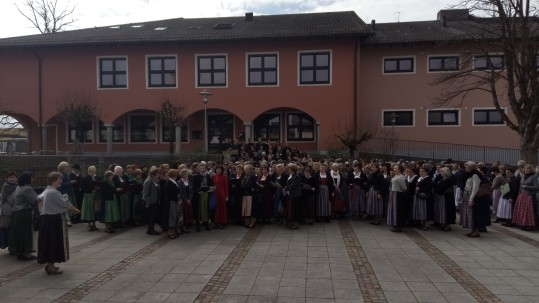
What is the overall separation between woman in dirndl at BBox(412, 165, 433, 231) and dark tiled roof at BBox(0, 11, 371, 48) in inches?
657

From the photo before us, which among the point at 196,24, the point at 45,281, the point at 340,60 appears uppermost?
the point at 196,24

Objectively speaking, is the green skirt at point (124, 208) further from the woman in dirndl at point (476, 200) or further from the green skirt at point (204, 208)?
the woman in dirndl at point (476, 200)

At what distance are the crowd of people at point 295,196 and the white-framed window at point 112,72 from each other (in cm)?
1748

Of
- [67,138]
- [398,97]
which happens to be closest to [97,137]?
[67,138]

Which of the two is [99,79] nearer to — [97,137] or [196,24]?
[97,137]

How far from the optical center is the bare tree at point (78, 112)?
2622cm

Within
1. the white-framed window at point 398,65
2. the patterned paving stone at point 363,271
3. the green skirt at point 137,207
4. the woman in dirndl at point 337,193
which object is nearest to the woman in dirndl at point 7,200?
the green skirt at point 137,207

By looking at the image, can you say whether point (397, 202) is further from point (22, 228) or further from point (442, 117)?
point (442, 117)

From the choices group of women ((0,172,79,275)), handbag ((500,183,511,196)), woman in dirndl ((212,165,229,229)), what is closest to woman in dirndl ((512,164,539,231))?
handbag ((500,183,511,196))

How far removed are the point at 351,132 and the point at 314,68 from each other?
482cm

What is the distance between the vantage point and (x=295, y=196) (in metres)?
11.6

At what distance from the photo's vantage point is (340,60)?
27.3m

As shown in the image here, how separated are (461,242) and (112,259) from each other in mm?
7711

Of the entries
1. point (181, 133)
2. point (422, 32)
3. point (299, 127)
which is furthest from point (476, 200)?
point (181, 133)
